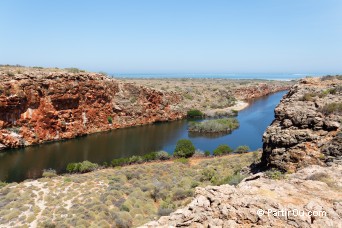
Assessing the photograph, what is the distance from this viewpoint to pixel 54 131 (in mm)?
41188

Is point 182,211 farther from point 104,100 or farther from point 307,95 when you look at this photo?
point 104,100

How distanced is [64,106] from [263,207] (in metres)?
40.9

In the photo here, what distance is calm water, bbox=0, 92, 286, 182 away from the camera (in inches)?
1147

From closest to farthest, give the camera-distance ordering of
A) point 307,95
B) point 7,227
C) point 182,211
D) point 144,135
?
point 182,211 → point 7,227 → point 307,95 → point 144,135

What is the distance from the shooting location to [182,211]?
729 centimetres

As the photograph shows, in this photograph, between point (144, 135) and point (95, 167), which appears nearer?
point (95, 167)

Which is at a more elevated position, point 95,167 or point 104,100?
point 104,100

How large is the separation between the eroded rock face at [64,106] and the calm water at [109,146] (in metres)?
2.27

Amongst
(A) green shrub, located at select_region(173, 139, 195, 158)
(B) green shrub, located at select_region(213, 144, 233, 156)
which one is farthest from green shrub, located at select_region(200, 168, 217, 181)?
(B) green shrub, located at select_region(213, 144, 233, 156)

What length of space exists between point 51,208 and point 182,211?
11.8 meters

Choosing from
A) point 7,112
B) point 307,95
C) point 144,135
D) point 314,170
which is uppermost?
point 307,95

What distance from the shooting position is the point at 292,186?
8.37 m

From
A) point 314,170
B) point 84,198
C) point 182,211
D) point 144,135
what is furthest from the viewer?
point 144,135

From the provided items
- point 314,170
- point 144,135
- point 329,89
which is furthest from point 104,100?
point 314,170
